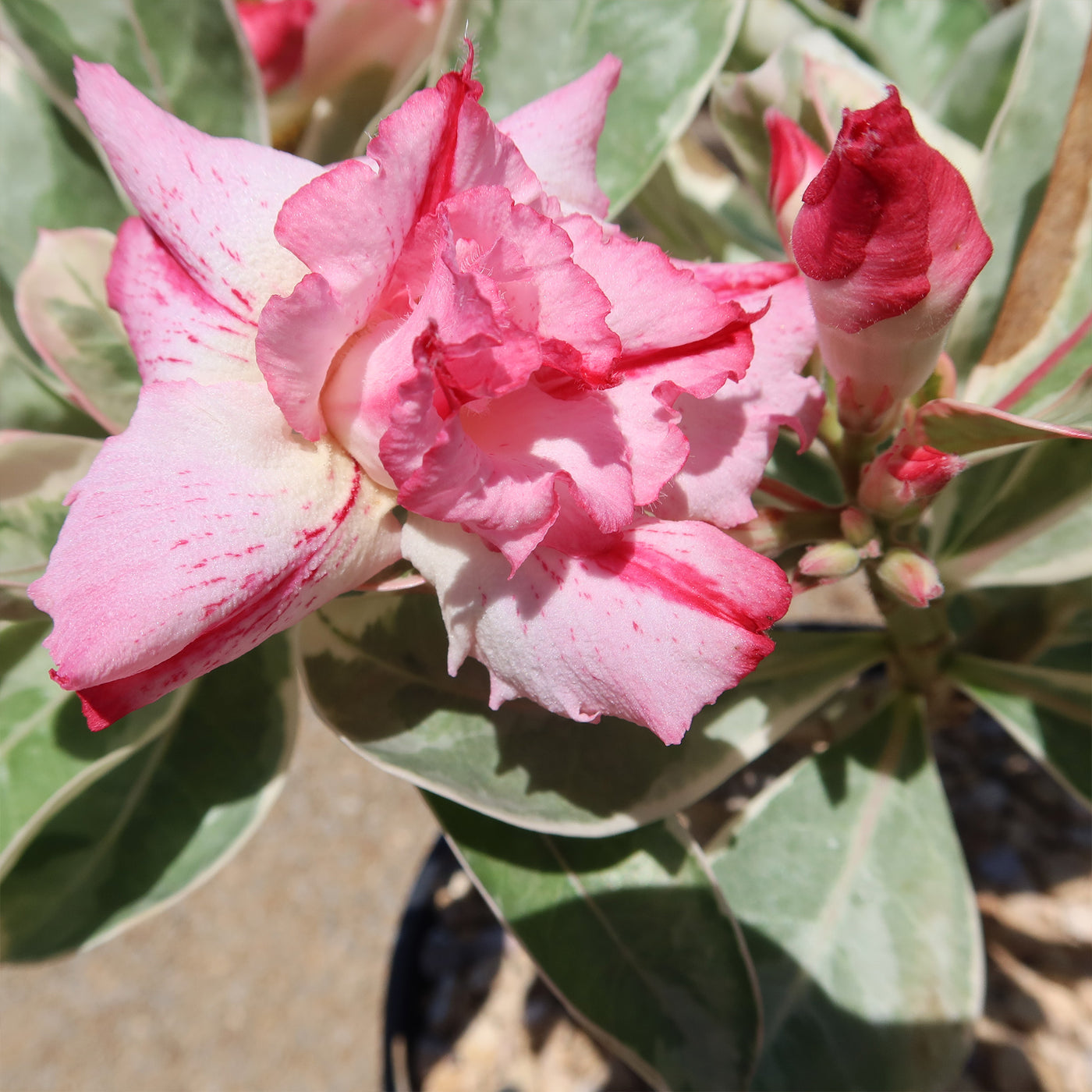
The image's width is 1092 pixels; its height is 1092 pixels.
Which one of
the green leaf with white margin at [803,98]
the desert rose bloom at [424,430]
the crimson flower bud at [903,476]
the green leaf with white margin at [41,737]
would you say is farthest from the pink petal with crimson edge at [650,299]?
the green leaf with white margin at [41,737]

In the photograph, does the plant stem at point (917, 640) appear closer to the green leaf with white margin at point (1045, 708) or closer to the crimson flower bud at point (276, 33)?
the green leaf with white margin at point (1045, 708)

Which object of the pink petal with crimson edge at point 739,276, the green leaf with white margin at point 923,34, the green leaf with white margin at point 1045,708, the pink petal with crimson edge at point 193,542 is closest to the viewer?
the pink petal with crimson edge at point 193,542

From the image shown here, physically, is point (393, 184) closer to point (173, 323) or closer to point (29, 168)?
point (173, 323)

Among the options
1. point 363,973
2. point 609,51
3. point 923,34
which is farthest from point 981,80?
point 363,973

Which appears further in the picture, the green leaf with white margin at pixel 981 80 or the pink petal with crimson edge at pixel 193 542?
the green leaf with white margin at pixel 981 80

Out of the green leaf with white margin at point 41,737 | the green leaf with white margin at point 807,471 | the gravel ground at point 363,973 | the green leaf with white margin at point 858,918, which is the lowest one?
the gravel ground at point 363,973

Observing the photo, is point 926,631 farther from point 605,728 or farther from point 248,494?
point 248,494

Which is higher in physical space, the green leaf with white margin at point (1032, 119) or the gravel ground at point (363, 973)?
the green leaf with white margin at point (1032, 119)
